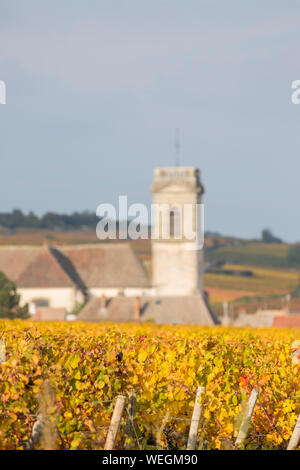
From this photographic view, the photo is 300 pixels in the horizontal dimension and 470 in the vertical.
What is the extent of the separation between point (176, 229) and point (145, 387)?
76276mm

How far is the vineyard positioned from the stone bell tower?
7287 cm

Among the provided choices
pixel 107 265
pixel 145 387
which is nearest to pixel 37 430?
pixel 145 387

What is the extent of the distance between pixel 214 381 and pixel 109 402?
2.43 metres

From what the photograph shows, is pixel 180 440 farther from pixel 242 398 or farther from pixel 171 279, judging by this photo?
pixel 171 279

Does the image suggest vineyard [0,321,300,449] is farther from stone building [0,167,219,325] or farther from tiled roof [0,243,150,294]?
tiled roof [0,243,150,294]

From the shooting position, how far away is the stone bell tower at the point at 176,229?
91750 mm

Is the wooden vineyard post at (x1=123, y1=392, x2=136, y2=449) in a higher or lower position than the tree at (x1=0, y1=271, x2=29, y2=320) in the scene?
higher

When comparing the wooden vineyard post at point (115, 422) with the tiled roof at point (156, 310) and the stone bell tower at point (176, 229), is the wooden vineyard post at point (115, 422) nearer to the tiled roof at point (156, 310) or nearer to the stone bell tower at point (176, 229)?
the tiled roof at point (156, 310)

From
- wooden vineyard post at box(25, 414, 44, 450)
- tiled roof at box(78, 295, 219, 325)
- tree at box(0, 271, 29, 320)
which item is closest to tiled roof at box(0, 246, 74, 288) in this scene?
tiled roof at box(78, 295, 219, 325)

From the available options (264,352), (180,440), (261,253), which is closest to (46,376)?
(180,440)

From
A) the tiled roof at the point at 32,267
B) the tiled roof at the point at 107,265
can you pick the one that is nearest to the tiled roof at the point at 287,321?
the tiled roof at the point at 107,265

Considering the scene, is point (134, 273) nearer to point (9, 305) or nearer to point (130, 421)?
point (9, 305)

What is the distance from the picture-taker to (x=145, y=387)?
15.6 metres

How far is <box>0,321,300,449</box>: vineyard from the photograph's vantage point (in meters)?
13.3
